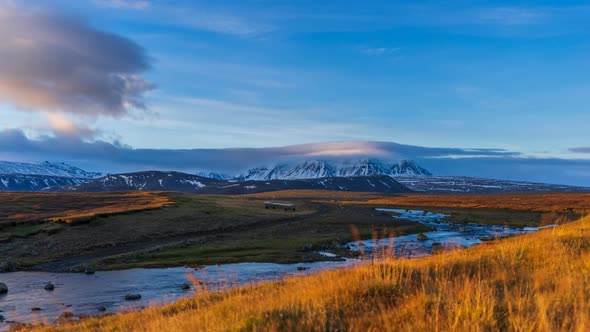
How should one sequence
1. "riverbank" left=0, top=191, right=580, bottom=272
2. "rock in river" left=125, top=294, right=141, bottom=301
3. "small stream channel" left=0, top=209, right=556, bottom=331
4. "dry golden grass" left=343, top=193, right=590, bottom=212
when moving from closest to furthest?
"small stream channel" left=0, top=209, right=556, bottom=331 → "rock in river" left=125, top=294, right=141, bottom=301 → "riverbank" left=0, top=191, right=580, bottom=272 → "dry golden grass" left=343, top=193, right=590, bottom=212

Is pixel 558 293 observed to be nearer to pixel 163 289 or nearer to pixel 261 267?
pixel 163 289

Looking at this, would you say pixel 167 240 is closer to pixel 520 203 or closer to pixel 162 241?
pixel 162 241

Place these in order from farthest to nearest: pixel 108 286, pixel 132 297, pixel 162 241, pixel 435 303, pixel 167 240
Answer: pixel 167 240 → pixel 162 241 → pixel 108 286 → pixel 132 297 → pixel 435 303

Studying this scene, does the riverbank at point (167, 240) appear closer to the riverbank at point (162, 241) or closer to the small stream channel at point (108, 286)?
the riverbank at point (162, 241)

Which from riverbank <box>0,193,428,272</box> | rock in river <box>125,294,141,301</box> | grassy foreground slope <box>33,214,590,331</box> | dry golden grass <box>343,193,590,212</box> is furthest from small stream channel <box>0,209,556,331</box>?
dry golden grass <box>343,193,590,212</box>

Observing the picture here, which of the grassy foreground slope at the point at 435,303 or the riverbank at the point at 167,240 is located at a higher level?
the grassy foreground slope at the point at 435,303

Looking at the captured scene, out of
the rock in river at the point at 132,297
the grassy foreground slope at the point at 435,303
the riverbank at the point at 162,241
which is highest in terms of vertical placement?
the grassy foreground slope at the point at 435,303

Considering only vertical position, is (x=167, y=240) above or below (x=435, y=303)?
below

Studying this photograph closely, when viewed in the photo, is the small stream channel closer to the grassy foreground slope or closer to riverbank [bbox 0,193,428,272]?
riverbank [bbox 0,193,428,272]

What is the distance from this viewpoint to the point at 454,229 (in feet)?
211

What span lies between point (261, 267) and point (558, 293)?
3012 centimetres

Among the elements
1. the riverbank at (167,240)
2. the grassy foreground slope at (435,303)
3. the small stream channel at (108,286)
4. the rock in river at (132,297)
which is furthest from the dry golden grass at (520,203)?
the grassy foreground slope at (435,303)

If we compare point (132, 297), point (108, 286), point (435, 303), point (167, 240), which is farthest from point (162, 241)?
point (435, 303)

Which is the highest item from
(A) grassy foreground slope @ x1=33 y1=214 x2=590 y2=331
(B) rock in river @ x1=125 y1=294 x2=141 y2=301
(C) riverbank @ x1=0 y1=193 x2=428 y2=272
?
(A) grassy foreground slope @ x1=33 y1=214 x2=590 y2=331
